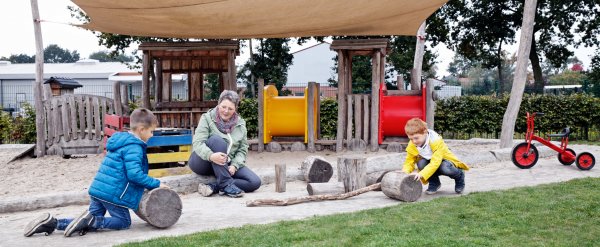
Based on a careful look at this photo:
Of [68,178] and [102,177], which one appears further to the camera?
[68,178]

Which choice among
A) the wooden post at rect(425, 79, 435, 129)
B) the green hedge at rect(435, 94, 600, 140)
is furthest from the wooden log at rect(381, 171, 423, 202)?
the green hedge at rect(435, 94, 600, 140)

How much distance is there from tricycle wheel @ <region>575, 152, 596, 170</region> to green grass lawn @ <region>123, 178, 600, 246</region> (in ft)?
9.31

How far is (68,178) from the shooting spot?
7.91m

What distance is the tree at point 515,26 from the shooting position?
29344mm

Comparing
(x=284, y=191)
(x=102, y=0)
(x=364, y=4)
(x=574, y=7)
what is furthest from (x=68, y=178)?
(x=574, y=7)

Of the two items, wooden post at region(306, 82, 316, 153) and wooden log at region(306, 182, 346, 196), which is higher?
wooden post at region(306, 82, 316, 153)

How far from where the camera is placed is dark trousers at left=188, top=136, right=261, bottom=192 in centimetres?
641

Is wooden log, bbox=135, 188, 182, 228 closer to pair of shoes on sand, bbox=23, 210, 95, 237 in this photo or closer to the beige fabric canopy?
pair of shoes on sand, bbox=23, 210, 95, 237

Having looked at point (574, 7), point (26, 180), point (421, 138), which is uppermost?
point (574, 7)

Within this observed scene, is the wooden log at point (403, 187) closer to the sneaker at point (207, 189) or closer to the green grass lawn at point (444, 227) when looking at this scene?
the green grass lawn at point (444, 227)

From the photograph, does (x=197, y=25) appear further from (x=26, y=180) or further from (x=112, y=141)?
(x=112, y=141)

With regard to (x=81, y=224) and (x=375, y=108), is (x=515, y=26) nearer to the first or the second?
(x=375, y=108)

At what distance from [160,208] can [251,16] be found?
4.29m

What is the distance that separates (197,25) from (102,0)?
1.62 m
